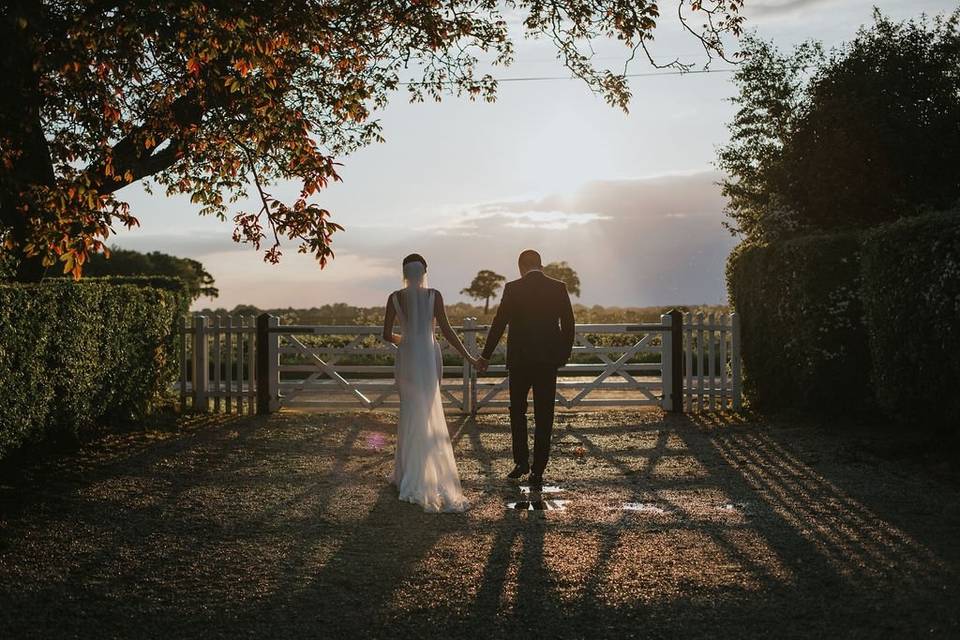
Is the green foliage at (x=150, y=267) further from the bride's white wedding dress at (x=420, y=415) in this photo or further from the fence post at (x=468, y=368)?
the bride's white wedding dress at (x=420, y=415)

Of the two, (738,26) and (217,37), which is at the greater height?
(738,26)

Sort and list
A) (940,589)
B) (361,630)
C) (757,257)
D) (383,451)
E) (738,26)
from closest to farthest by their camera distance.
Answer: (361,630) < (940,589) < (738,26) < (383,451) < (757,257)

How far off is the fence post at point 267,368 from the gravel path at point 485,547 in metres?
4.12

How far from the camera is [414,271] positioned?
966 centimetres

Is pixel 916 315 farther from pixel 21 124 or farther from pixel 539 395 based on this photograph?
pixel 21 124

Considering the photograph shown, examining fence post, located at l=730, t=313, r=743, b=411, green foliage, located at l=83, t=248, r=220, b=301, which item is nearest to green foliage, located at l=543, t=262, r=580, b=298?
green foliage, located at l=83, t=248, r=220, b=301

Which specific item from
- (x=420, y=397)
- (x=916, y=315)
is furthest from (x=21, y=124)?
(x=916, y=315)

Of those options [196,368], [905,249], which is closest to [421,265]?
[905,249]

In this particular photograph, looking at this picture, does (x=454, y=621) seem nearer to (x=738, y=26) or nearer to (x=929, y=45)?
(x=738, y=26)

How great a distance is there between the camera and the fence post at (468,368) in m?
16.6

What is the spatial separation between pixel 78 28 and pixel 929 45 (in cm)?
2196

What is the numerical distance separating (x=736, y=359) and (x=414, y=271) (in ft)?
29.8

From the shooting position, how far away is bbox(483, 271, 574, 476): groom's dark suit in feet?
31.7

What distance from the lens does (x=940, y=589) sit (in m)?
6.09
